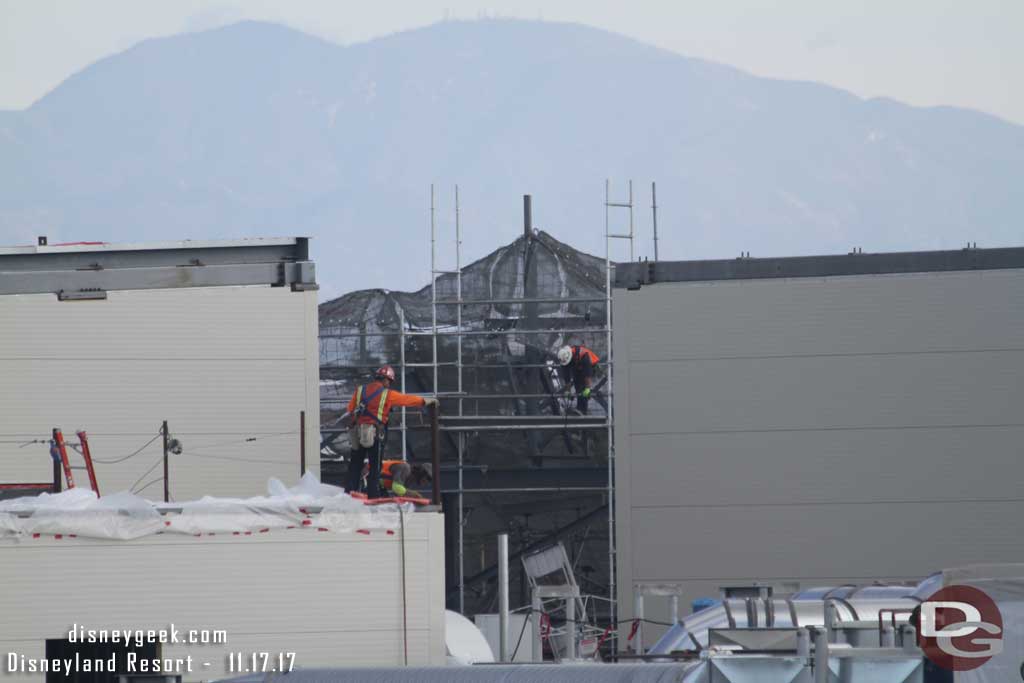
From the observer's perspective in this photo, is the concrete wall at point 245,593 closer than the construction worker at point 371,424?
Yes

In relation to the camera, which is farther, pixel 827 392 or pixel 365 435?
pixel 827 392

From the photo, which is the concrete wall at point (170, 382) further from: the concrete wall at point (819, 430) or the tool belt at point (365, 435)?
the concrete wall at point (819, 430)

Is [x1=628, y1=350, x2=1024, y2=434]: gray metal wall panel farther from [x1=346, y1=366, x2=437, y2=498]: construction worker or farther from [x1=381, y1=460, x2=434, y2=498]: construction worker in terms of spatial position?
[x1=346, y1=366, x2=437, y2=498]: construction worker

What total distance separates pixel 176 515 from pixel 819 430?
42.6 ft

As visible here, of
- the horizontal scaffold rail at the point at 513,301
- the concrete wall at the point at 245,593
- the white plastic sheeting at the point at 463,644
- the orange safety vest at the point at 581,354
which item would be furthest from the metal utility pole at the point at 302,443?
the concrete wall at the point at 245,593

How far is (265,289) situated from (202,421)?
2355mm

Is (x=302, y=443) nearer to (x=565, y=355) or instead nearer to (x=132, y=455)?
(x=132, y=455)

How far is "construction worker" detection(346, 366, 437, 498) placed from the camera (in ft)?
72.7

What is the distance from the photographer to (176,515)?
1648 centimetres

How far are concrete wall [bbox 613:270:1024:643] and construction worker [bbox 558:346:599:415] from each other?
0.63 meters

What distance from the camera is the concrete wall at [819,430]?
25.7m

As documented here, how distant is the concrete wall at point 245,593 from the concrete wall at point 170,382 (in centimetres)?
810

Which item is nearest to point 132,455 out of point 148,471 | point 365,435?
point 148,471

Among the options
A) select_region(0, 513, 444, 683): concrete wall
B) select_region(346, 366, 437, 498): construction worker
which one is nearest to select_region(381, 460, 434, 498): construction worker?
select_region(346, 366, 437, 498): construction worker
